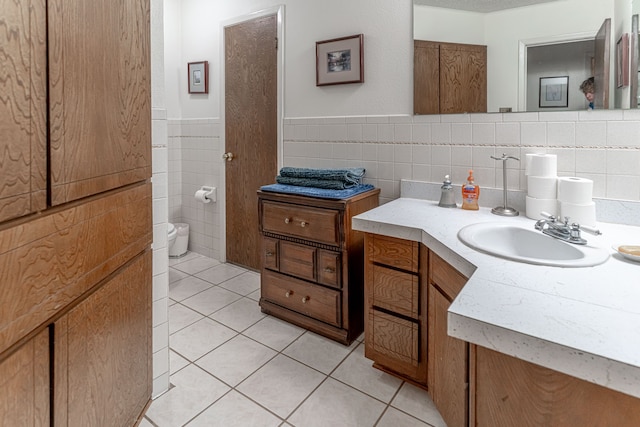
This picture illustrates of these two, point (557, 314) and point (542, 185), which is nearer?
point (557, 314)

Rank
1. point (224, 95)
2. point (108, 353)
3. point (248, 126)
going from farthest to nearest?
point (224, 95) < point (248, 126) < point (108, 353)

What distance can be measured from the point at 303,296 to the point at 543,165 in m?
1.43

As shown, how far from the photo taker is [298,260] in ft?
6.91

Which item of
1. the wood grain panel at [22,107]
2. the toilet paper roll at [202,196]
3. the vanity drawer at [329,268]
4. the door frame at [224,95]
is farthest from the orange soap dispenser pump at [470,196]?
the toilet paper roll at [202,196]

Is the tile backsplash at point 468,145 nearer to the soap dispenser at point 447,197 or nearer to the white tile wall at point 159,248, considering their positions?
the soap dispenser at point 447,197

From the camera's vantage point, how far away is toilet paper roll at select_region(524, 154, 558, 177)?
1556 mm

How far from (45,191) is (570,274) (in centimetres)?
133

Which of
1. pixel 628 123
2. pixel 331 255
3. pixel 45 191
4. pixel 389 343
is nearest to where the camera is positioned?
pixel 45 191

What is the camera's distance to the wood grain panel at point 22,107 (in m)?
0.69

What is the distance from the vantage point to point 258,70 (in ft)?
9.32

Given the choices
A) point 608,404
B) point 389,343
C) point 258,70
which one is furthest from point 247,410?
point 258,70

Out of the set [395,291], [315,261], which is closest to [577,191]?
[395,291]

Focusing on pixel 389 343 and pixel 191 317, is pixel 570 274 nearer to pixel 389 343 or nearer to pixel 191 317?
pixel 389 343

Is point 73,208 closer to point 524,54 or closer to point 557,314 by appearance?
point 557,314
